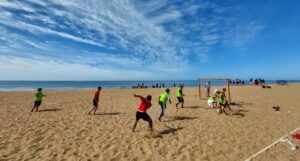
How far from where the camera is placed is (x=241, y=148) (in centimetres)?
639

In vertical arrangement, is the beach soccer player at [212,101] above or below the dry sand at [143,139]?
above

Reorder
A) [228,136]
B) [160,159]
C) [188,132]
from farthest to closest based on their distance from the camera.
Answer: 1. [188,132]
2. [228,136]
3. [160,159]

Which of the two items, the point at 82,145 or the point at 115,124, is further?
the point at 115,124

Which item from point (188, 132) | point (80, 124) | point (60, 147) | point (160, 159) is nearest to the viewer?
point (160, 159)

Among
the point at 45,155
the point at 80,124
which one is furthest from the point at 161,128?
the point at 45,155

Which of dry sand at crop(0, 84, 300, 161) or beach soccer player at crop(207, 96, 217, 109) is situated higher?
beach soccer player at crop(207, 96, 217, 109)

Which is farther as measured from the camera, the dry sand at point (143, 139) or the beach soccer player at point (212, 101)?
the beach soccer player at point (212, 101)

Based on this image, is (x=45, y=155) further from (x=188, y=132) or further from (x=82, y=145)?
(x=188, y=132)

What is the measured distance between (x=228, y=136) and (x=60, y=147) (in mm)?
6116

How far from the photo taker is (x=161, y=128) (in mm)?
8758

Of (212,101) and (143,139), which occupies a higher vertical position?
(212,101)

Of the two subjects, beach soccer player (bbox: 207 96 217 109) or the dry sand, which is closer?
the dry sand

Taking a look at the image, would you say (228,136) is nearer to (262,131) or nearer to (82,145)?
(262,131)

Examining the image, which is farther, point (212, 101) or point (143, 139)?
point (212, 101)
